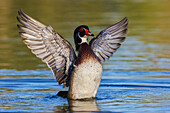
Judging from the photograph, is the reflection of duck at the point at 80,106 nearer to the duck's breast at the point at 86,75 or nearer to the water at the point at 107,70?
the water at the point at 107,70

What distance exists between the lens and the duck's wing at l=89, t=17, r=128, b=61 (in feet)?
39.4

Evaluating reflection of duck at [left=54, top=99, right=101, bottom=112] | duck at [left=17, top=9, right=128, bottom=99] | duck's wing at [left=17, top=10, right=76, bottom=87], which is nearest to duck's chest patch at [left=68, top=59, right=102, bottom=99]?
duck at [left=17, top=9, right=128, bottom=99]

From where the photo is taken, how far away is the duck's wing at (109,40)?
12.0 m

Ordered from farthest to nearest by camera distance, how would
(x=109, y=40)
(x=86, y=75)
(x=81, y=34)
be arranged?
(x=109, y=40)
(x=81, y=34)
(x=86, y=75)

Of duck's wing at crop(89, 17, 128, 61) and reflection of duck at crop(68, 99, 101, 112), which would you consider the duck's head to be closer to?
duck's wing at crop(89, 17, 128, 61)

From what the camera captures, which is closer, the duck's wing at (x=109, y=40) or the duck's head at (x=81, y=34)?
the duck's head at (x=81, y=34)

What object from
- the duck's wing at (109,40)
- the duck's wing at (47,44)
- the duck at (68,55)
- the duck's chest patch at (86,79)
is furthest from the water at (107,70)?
the duck's wing at (109,40)

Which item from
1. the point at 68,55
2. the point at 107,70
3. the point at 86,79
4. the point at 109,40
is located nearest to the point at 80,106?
the point at 86,79

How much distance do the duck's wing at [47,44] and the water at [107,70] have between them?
945 mm

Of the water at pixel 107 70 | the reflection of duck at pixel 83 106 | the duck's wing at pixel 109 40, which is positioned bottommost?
the water at pixel 107 70

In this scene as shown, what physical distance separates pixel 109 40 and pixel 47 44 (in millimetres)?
1778

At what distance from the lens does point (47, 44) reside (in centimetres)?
1120

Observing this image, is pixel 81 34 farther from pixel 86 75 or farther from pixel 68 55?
pixel 86 75

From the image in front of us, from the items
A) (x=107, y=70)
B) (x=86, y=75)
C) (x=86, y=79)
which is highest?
(x=86, y=75)
